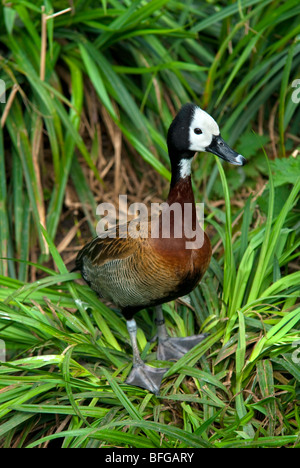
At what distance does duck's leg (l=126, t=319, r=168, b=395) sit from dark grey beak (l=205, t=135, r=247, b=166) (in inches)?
32.0

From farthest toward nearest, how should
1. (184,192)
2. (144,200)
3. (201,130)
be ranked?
1. (144,200)
2. (184,192)
3. (201,130)

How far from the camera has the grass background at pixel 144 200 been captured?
88.7 inches

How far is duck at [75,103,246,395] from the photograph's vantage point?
7.34 ft

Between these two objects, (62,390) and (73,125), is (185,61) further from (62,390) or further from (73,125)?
(62,390)

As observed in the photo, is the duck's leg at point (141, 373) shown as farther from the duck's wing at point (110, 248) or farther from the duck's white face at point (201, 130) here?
the duck's white face at point (201, 130)

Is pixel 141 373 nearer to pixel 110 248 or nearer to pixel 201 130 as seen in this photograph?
pixel 110 248

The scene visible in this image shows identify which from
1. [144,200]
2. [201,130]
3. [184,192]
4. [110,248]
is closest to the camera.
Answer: [201,130]

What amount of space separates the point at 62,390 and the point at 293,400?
0.89 meters

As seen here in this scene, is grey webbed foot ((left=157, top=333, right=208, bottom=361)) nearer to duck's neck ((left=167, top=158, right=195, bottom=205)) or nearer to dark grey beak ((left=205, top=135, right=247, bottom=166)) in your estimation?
duck's neck ((left=167, top=158, right=195, bottom=205))

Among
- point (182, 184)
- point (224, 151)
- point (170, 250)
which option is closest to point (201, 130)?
point (224, 151)

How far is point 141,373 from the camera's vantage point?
2410mm

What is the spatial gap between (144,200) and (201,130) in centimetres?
127

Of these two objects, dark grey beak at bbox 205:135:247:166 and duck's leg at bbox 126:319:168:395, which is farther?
duck's leg at bbox 126:319:168:395

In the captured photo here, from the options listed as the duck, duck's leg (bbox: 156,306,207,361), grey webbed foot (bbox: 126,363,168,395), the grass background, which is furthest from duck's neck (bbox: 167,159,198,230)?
grey webbed foot (bbox: 126,363,168,395)
